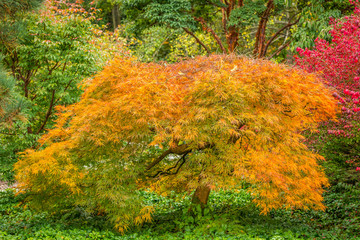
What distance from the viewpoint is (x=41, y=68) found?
30.5 feet

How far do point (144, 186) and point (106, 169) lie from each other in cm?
98

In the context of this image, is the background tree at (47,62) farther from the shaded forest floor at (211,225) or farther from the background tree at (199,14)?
the background tree at (199,14)

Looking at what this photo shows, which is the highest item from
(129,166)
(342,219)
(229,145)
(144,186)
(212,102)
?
(212,102)

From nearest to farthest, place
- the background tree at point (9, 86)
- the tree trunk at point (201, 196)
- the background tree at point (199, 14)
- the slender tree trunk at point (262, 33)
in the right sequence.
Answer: the background tree at point (9, 86), the tree trunk at point (201, 196), the background tree at point (199, 14), the slender tree trunk at point (262, 33)

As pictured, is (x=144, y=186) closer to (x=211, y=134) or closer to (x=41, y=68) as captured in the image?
(x=211, y=134)

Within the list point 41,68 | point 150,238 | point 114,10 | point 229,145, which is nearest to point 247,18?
point 41,68

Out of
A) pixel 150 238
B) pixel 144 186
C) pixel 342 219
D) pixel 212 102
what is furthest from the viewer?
pixel 342 219

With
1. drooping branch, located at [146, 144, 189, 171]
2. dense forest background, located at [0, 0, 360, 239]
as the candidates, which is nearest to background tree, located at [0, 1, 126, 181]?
dense forest background, located at [0, 0, 360, 239]

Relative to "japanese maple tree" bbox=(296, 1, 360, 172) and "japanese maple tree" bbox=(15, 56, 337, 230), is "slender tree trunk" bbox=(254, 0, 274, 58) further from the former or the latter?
"japanese maple tree" bbox=(15, 56, 337, 230)

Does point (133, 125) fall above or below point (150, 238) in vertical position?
above

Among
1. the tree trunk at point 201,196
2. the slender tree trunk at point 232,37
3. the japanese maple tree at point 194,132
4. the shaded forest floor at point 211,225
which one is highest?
the japanese maple tree at point 194,132

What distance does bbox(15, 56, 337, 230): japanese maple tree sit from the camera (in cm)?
534

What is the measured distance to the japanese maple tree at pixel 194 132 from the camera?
5.34 metres

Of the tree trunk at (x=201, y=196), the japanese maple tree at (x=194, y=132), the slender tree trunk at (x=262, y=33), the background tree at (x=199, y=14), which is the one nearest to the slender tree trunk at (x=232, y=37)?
the background tree at (x=199, y=14)
